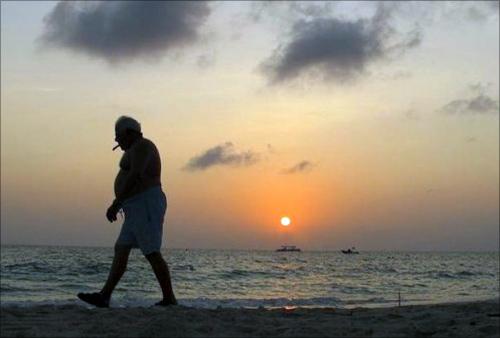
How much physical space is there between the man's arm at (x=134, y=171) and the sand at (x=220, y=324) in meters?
1.11

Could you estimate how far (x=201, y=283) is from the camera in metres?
20.5

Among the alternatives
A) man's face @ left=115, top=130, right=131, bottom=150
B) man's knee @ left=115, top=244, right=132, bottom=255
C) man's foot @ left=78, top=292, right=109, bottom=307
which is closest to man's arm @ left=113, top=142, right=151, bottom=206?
man's face @ left=115, top=130, right=131, bottom=150

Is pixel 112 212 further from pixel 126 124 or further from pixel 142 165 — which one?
pixel 126 124

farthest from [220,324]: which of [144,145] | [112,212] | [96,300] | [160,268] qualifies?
[144,145]

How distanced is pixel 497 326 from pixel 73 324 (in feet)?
11.1

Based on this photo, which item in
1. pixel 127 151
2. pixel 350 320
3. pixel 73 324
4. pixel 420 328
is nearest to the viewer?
pixel 73 324

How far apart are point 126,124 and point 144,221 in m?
0.98

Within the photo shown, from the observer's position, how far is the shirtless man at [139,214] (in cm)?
568

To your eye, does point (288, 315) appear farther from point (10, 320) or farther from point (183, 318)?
point (10, 320)

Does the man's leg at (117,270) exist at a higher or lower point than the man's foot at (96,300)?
higher

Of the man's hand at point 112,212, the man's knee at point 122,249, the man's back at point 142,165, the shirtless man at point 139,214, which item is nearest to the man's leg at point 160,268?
the shirtless man at point 139,214

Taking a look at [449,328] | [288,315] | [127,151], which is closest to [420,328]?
[449,328]

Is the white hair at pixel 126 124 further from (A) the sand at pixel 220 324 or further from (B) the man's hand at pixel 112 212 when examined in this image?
(A) the sand at pixel 220 324

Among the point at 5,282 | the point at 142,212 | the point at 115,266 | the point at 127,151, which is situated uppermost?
the point at 127,151
